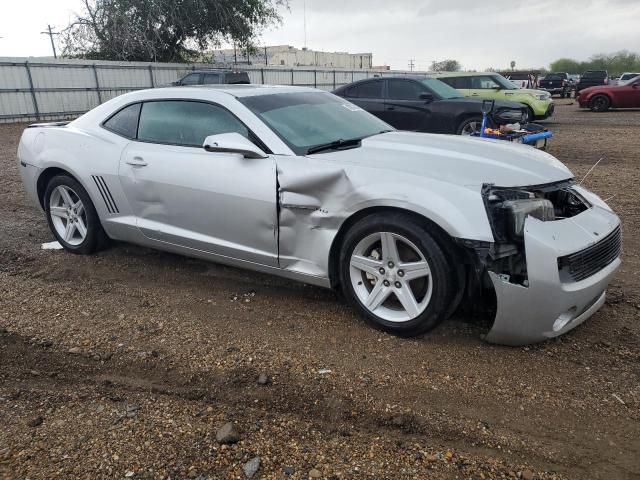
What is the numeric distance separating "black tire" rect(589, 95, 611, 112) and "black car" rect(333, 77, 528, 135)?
1257cm

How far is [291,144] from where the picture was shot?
3584 mm

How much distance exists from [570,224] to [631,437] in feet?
3.81

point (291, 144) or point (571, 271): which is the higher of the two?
point (291, 144)

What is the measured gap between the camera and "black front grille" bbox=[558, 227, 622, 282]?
2.84m

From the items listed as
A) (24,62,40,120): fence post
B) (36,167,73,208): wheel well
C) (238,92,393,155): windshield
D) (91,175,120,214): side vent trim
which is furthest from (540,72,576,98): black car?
(91,175,120,214): side vent trim

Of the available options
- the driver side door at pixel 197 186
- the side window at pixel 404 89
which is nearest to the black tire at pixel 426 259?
the driver side door at pixel 197 186

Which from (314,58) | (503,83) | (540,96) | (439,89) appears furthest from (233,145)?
(314,58)

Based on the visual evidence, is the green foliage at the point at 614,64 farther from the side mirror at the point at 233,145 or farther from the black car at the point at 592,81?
the side mirror at the point at 233,145

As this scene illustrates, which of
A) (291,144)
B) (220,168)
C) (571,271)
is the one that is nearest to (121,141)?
(220,168)

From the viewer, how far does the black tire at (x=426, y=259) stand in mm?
2975

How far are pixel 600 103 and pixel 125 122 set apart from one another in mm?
22060

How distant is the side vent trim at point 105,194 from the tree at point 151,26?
925 inches

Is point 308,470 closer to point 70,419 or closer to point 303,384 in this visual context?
point 303,384

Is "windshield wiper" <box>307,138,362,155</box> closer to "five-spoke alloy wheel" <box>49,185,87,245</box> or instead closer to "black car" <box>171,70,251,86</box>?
"five-spoke alloy wheel" <box>49,185,87,245</box>
